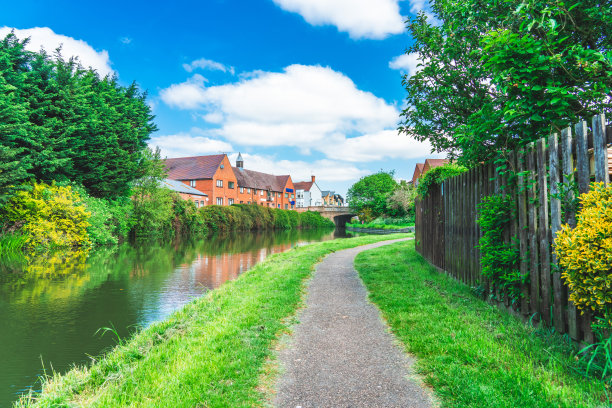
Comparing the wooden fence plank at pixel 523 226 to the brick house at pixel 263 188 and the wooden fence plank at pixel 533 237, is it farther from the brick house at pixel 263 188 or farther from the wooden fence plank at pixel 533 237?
the brick house at pixel 263 188

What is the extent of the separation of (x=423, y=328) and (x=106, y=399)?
154 inches

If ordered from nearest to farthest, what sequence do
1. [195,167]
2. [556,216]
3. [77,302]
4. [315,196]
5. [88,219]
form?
[556,216] → [77,302] → [88,219] → [195,167] → [315,196]

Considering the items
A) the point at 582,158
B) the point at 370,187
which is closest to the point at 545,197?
the point at 582,158

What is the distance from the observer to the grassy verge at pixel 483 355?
3.08m

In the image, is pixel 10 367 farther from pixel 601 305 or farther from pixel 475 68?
pixel 475 68

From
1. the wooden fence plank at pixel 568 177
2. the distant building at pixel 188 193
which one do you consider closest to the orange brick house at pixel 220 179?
the distant building at pixel 188 193

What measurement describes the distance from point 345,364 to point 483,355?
1507mm

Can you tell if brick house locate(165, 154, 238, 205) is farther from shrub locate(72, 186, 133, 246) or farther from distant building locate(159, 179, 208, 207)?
shrub locate(72, 186, 133, 246)

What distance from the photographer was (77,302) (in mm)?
9789

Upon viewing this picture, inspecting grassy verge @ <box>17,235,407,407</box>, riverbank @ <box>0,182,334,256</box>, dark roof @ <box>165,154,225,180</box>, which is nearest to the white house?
dark roof @ <box>165,154,225,180</box>

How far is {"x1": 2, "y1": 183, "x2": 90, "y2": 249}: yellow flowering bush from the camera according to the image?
19.4m

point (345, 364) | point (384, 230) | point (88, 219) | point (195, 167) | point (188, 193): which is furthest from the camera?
point (195, 167)

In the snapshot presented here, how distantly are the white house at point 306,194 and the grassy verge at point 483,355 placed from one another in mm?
97632

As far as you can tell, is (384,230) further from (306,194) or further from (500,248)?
(306,194)
